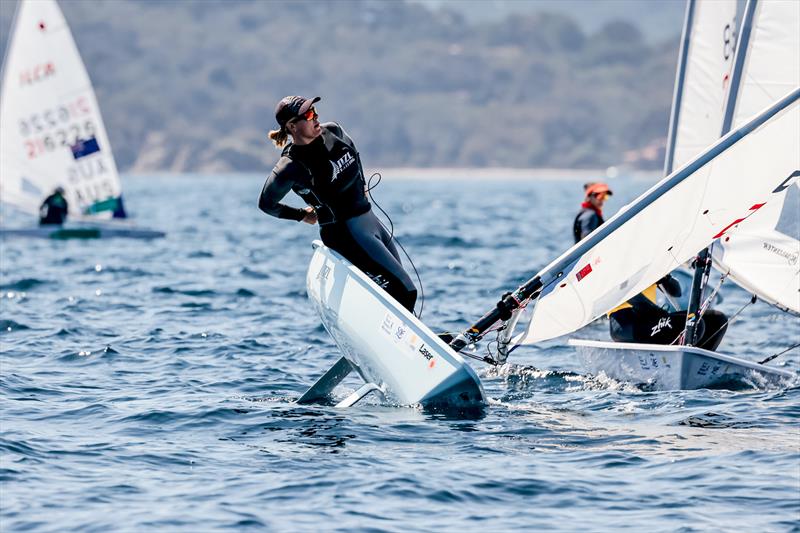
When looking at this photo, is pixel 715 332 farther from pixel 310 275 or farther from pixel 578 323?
pixel 310 275

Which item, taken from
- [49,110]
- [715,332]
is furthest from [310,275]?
[49,110]

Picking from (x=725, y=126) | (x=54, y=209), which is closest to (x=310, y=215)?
(x=725, y=126)

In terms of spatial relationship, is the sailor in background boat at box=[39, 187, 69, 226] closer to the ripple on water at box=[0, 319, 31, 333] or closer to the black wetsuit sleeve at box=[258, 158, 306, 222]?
the ripple on water at box=[0, 319, 31, 333]

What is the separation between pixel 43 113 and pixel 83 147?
3.27 ft

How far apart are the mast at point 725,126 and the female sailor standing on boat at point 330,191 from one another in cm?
222

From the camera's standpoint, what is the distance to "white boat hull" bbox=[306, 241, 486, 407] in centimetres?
778

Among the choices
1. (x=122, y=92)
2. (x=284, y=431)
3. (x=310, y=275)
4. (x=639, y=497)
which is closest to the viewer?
(x=639, y=497)

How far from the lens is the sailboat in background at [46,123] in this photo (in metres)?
23.3

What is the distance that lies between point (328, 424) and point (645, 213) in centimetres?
250

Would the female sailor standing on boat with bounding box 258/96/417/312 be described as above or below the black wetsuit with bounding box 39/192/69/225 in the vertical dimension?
below

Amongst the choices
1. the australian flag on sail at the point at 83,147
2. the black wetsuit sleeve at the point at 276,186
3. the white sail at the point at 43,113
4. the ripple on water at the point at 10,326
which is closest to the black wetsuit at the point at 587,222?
the black wetsuit sleeve at the point at 276,186

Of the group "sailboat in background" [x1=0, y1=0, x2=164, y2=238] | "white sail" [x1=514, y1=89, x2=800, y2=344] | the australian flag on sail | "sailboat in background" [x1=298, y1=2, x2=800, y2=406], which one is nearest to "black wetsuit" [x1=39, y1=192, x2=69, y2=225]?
"sailboat in background" [x1=0, y1=0, x2=164, y2=238]

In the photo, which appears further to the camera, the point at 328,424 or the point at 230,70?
the point at 230,70

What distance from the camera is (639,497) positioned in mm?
6387
